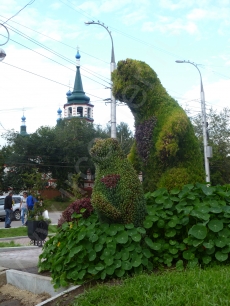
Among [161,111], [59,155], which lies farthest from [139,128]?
[59,155]

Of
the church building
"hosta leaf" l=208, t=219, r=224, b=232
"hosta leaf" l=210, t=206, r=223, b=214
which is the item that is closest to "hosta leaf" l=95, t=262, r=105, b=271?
"hosta leaf" l=208, t=219, r=224, b=232

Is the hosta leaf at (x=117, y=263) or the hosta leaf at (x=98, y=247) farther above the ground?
the hosta leaf at (x=98, y=247)

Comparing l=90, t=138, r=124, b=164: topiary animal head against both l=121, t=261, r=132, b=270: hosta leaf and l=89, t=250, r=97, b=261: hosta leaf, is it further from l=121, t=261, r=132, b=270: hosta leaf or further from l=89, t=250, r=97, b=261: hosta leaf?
l=121, t=261, r=132, b=270: hosta leaf

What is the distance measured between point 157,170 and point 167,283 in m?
2.44

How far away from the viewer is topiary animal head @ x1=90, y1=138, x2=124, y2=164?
5227 mm

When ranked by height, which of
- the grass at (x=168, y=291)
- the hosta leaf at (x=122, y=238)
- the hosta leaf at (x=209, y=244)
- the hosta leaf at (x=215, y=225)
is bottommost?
the grass at (x=168, y=291)

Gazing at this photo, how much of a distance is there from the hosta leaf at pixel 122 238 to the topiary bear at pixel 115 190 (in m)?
0.23

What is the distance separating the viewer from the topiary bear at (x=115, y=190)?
4.86 metres

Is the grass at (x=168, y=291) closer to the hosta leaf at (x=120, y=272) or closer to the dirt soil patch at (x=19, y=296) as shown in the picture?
the hosta leaf at (x=120, y=272)

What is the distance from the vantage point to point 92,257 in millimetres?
4547

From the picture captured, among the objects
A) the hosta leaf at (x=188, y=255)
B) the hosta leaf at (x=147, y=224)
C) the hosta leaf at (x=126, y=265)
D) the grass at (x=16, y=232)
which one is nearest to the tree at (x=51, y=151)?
the grass at (x=16, y=232)

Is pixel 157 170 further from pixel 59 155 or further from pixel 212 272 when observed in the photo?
pixel 59 155

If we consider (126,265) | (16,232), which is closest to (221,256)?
(126,265)

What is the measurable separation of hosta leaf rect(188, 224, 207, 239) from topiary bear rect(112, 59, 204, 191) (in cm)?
121
